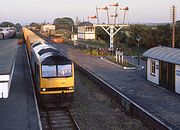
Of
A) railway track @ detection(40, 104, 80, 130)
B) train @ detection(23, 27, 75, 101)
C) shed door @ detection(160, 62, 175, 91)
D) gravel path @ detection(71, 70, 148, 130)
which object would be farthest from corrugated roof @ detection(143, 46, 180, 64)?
railway track @ detection(40, 104, 80, 130)

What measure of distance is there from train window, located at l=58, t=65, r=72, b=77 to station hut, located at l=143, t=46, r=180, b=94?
18.9 feet

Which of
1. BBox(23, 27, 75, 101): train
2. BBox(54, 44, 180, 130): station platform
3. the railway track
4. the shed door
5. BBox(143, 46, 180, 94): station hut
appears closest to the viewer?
the railway track

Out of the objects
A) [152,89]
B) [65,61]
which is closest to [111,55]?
[152,89]

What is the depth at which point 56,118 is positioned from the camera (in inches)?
511

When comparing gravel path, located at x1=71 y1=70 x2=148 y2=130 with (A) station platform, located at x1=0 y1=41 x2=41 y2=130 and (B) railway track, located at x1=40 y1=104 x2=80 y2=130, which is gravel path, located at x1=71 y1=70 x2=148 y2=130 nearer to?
(B) railway track, located at x1=40 y1=104 x2=80 y2=130

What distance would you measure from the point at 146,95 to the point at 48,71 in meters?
5.28

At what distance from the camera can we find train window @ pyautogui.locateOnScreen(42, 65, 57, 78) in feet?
45.5

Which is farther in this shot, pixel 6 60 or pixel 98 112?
pixel 98 112

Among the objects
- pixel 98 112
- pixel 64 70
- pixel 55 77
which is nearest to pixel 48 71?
pixel 55 77

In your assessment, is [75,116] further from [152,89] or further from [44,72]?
[152,89]

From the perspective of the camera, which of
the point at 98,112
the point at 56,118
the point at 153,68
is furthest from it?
the point at 153,68

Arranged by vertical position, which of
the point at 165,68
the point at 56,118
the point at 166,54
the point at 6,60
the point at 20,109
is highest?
the point at 6,60

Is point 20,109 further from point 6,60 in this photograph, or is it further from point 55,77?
point 6,60

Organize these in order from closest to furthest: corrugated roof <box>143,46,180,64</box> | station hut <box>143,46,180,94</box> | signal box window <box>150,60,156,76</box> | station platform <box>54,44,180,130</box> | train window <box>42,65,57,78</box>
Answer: station platform <box>54,44,180,130</box>
train window <box>42,65,57,78</box>
station hut <box>143,46,180,94</box>
corrugated roof <box>143,46,180,64</box>
signal box window <box>150,60,156,76</box>
